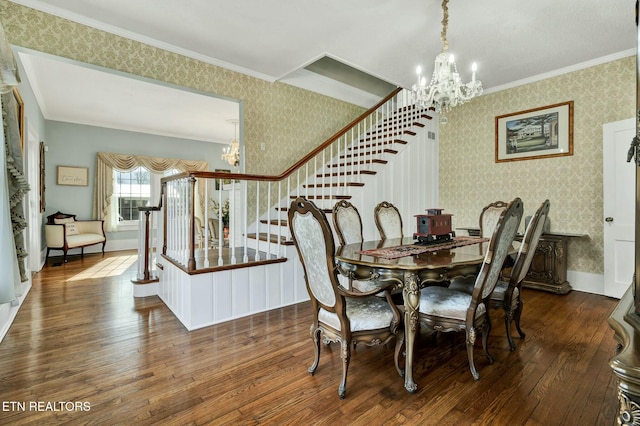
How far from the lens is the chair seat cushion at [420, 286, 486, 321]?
202 cm

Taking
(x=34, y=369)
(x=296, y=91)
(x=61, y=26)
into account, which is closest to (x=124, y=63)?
(x=61, y=26)

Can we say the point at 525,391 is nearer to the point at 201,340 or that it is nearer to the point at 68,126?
the point at 201,340

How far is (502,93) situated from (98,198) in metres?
8.17

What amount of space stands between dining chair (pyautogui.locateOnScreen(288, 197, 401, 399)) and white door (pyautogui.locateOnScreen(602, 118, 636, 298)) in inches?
135

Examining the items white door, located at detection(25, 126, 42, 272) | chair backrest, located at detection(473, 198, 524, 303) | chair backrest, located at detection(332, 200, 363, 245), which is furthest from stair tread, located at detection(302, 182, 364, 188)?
white door, located at detection(25, 126, 42, 272)

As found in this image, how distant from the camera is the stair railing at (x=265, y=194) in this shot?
3.09 m

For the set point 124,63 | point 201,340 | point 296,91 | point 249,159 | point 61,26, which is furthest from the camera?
point 296,91

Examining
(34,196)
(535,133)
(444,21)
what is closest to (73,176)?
(34,196)

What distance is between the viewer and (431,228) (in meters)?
2.63

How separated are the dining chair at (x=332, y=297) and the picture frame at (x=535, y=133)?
12.7 feet

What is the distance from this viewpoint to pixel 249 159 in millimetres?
4578

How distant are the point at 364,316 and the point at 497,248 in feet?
2.93

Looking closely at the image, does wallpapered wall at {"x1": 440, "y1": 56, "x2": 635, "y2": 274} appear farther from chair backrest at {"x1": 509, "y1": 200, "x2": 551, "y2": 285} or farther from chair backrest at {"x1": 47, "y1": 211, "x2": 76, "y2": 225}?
chair backrest at {"x1": 47, "y1": 211, "x2": 76, "y2": 225}

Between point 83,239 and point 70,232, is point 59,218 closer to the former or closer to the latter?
point 70,232
